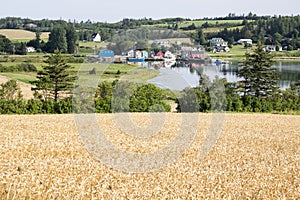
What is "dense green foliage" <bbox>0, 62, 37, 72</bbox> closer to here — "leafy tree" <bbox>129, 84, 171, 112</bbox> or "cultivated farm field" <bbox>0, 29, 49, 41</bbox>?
"leafy tree" <bbox>129, 84, 171, 112</bbox>

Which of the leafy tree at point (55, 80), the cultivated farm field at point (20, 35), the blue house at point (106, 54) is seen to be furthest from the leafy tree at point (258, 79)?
the cultivated farm field at point (20, 35)

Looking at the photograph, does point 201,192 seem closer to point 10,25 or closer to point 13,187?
point 13,187

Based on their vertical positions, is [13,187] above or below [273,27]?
below

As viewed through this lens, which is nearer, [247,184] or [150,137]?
[247,184]

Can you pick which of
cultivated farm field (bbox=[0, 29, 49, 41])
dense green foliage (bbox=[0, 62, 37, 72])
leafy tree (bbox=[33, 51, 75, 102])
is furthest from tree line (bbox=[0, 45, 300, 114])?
cultivated farm field (bbox=[0, 29, 49, 41])

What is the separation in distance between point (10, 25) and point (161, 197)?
175m

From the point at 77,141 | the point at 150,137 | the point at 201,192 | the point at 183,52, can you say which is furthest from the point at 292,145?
the point at 201,192

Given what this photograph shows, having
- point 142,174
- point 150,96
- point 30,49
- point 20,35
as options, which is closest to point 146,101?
point 150,96

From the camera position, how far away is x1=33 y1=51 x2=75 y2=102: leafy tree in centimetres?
5713

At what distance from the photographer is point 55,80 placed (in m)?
58.4

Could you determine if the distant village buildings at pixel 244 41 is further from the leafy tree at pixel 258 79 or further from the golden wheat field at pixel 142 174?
the golden wheat field at pixel 142 174

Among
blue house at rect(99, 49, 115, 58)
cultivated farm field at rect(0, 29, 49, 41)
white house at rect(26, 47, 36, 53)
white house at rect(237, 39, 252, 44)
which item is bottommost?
blue house at rect(99, 49, 115, 58)

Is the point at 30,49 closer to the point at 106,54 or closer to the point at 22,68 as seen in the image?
the point at 22,68

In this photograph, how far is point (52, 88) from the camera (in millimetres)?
58469
